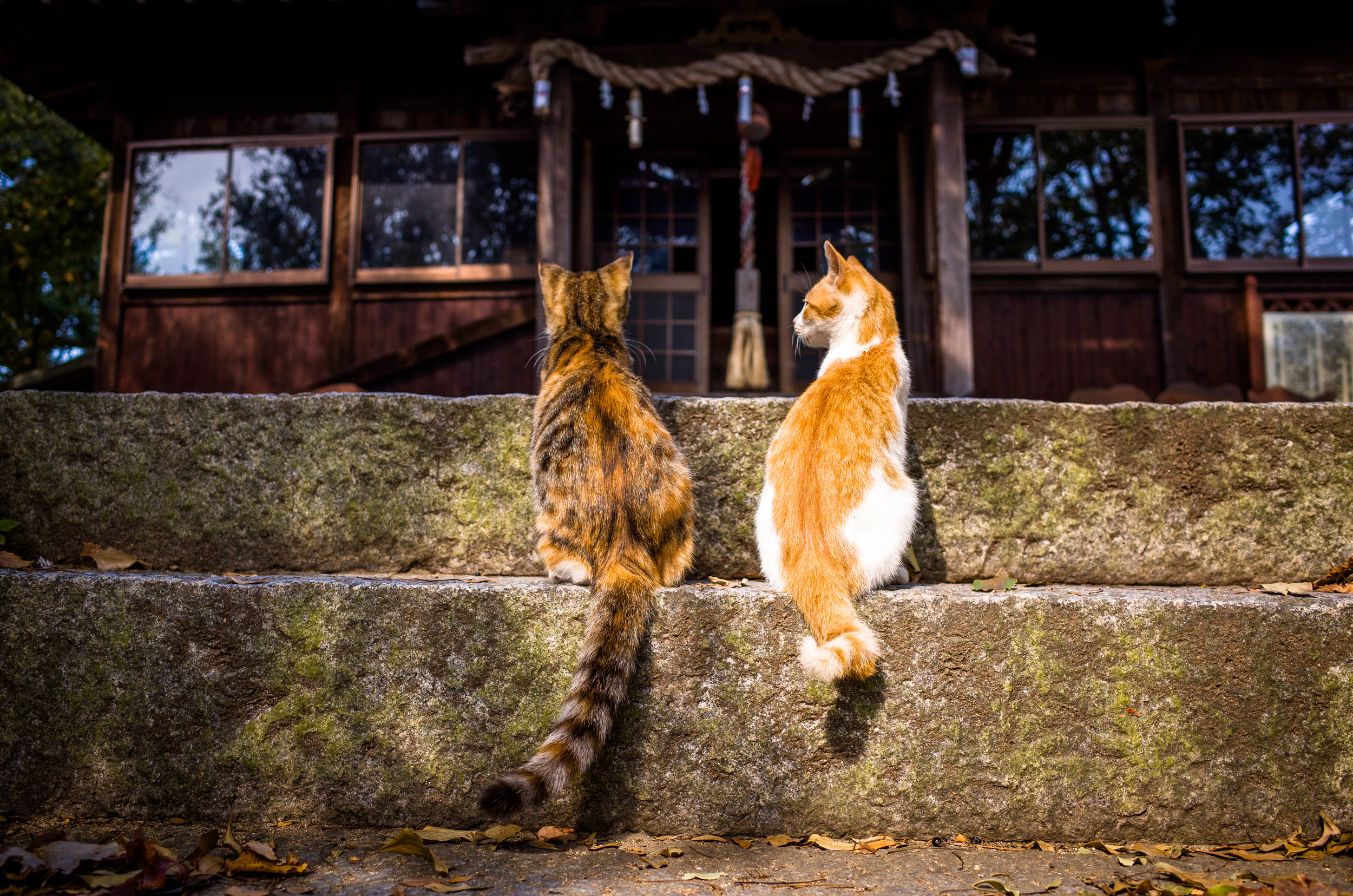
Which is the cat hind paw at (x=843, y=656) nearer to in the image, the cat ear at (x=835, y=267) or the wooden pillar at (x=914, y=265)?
the cat ear at (x=835, y=267)

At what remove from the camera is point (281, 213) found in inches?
284

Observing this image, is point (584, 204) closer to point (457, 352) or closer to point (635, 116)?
point (635, 116)

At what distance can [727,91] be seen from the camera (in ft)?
21.6

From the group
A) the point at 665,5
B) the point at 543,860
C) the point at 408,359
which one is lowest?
the point at 543,860

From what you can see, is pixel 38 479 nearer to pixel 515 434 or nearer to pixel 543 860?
pixel 515 434

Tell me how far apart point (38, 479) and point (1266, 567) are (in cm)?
389

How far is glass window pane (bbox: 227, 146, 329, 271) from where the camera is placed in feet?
23.6

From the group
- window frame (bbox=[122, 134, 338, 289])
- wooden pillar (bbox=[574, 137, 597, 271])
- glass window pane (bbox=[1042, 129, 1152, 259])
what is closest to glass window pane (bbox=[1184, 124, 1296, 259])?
glass window pane (bbox=[1042, 129, 1152, 259])

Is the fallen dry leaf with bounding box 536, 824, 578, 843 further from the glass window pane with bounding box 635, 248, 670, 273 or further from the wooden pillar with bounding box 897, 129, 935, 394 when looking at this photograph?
the glass window pane with bounding box 635, 248, 670, 273

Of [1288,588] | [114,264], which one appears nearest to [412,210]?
[114,264]

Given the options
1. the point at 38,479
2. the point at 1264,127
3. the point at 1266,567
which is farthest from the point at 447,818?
the point at 1264,127


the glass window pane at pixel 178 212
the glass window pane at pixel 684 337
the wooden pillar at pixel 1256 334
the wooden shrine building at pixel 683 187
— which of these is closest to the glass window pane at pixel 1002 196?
the wooden shrine building at pixel 683 187

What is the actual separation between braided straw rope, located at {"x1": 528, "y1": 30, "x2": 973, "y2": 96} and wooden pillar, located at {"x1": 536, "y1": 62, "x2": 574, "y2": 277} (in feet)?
0.50

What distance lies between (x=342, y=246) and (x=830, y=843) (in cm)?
691
